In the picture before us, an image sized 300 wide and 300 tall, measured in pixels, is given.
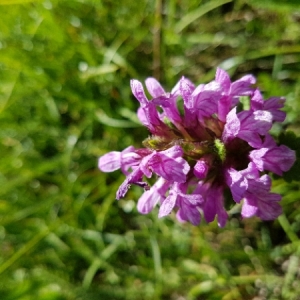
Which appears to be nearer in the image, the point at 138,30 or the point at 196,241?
the point at 196,241

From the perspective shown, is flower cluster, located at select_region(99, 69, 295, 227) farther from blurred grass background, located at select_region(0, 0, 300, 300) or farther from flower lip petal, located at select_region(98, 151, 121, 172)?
blurred grass background, located at select_region(0, 0, 300, 300)

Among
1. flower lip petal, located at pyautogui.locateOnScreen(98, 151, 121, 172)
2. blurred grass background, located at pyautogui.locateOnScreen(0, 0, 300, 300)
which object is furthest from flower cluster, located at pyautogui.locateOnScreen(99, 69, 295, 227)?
blurred grass background, located at pyautogui.locateOnScreen(0, 0, 300, 300)

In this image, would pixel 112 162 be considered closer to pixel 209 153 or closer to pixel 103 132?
pixel 209 153

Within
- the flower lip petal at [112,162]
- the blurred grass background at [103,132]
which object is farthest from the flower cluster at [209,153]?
the blurred grass background at [103,132]

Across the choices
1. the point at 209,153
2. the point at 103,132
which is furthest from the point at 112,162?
the point at 103,132

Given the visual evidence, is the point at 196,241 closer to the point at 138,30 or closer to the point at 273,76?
the point at 273,76

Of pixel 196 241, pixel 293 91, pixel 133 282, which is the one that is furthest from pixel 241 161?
pixel 133 282

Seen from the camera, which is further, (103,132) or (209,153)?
(103,132)
